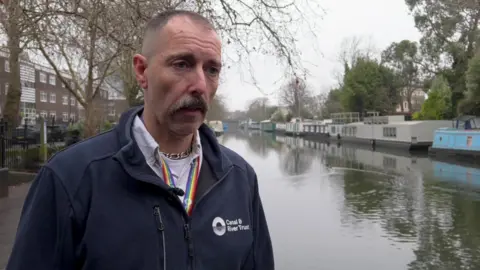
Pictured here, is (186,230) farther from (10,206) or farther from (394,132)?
(394,132)

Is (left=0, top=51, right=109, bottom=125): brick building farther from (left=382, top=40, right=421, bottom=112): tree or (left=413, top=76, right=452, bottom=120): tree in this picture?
(left=413, top=76, right=452, bottom=120): tree

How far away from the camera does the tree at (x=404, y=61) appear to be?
46944mm

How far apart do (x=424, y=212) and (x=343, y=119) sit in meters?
44.1

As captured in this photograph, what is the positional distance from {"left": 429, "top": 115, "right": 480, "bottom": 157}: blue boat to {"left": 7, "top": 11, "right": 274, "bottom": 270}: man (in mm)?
26921

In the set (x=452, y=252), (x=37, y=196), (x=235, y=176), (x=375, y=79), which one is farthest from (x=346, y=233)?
(x=375, y=79)

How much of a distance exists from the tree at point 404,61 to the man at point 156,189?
157 ft

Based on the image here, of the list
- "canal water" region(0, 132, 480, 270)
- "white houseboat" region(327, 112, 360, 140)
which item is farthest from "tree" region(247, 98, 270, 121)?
"canal water" region(0, 132, 480, 270)

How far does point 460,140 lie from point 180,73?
29.1m

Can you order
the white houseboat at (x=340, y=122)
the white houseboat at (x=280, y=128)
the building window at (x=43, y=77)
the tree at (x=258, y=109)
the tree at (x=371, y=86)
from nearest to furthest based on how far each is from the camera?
1. the tree at (x=371, y=86)
2. the white houseboat at (x=340, y=122)
3. the building window at (x=43, y=77)
4. the white houseboat at (x=280, y=128)
5. the tree at (x=258, y=109)

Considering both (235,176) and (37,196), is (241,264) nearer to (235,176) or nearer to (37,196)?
(235,176)

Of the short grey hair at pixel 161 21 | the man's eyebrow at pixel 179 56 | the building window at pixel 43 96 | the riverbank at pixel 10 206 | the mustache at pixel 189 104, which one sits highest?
the building window at pixel 43 96

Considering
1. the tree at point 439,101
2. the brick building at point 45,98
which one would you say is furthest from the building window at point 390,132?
the brick building at point 45,98

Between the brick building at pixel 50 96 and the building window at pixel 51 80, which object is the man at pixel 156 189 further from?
the building window at pixel 51 80

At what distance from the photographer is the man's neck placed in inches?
75.8
